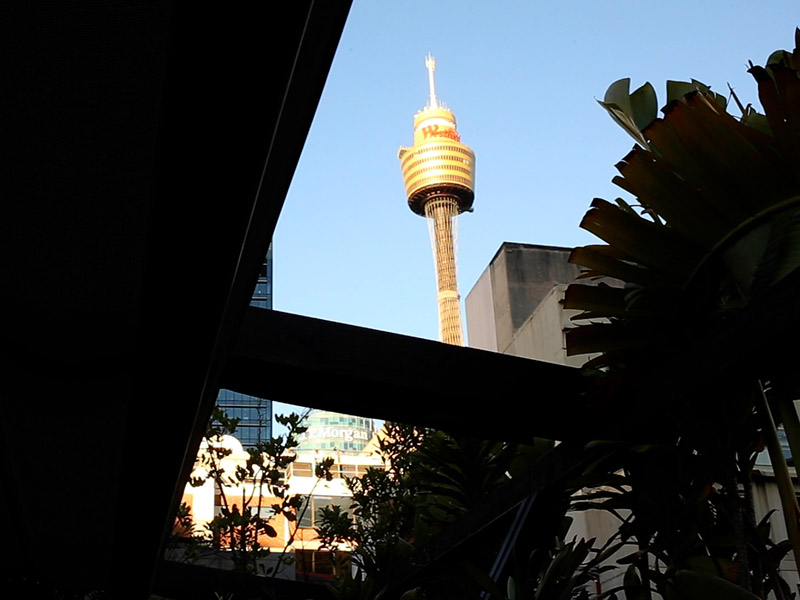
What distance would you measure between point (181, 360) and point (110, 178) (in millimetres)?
382

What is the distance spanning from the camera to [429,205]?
3150 inches

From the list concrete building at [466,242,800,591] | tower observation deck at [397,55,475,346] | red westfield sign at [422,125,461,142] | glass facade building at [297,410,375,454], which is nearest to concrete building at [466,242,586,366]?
concrete building at [466,242,800,591]

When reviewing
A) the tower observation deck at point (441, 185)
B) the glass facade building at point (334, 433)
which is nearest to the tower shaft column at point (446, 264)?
the tower observation deck at point (441, 185)

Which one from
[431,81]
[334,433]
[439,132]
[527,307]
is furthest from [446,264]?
[527,307]

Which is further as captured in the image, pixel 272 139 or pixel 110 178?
pixel 110 178

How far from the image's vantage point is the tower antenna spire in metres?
90.1

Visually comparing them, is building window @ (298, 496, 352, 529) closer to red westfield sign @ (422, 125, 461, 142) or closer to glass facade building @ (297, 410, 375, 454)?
red westfield sign @ (422, 125, 461, 142)

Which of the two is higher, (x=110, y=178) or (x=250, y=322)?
(x=250, y=322)

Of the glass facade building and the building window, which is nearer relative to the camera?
the building window

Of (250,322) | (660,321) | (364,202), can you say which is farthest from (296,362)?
(364,202)

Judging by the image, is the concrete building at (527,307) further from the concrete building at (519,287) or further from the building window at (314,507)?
the building window at (314,507)

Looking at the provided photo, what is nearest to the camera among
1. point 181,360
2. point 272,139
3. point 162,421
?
point 272,139

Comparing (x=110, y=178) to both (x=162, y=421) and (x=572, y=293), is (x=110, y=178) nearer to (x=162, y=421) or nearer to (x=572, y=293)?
(x=162, y=421)

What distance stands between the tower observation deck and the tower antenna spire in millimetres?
7666
